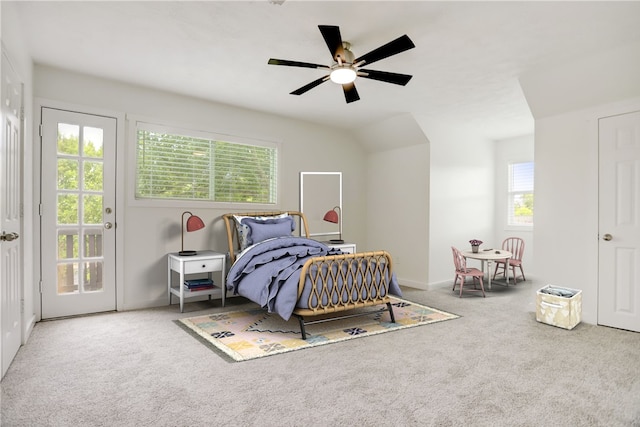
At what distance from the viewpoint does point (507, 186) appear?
688cm

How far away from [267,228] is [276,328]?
1.46 m

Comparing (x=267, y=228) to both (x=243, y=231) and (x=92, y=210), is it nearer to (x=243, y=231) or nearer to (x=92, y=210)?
(x=243, y=231)

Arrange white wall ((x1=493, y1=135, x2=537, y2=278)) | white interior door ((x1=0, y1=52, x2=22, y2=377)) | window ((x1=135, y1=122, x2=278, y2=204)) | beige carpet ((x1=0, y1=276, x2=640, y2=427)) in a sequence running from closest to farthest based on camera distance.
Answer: beige carpet ((x1=0, y1=276, x2=640, y2=427)) → white interior door ((x1=0, y1=52, x2=22, y2=377)) → window ((x1=135, y1=122, x2=278, y2=204)) → white wall ((x1=493, y1=135, x2=537, y2=278))

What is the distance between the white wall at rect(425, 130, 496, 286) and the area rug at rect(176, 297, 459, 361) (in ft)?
5.57

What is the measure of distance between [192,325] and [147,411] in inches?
66.9

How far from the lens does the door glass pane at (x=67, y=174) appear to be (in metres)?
4.09

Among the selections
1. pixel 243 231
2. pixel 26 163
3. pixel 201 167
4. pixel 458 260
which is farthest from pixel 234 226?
pixel 458 260

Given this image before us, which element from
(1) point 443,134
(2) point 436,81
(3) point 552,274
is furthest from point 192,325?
(1) point 443,134

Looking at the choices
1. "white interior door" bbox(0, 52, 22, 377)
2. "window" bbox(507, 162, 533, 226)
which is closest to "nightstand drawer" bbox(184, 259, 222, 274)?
"white interior door" bbox(0, 52, 22, 377)

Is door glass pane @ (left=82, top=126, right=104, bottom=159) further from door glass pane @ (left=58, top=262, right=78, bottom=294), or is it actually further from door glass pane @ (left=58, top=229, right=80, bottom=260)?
door glass pane @ (left=58, top=262, right=78, bottom=294)

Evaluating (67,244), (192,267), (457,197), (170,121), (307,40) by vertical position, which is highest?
(307,40)

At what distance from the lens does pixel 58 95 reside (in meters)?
4.07

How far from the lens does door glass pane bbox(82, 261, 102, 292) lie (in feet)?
13.9

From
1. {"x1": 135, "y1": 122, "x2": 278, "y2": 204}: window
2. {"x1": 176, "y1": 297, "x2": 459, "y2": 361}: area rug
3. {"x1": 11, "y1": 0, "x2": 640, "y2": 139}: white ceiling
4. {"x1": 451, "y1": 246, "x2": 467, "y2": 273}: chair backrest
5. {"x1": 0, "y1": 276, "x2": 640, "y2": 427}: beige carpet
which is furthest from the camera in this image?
{"x1": 451, "y1": 246, "x2": 467, "y2": 273}: chair backrest
